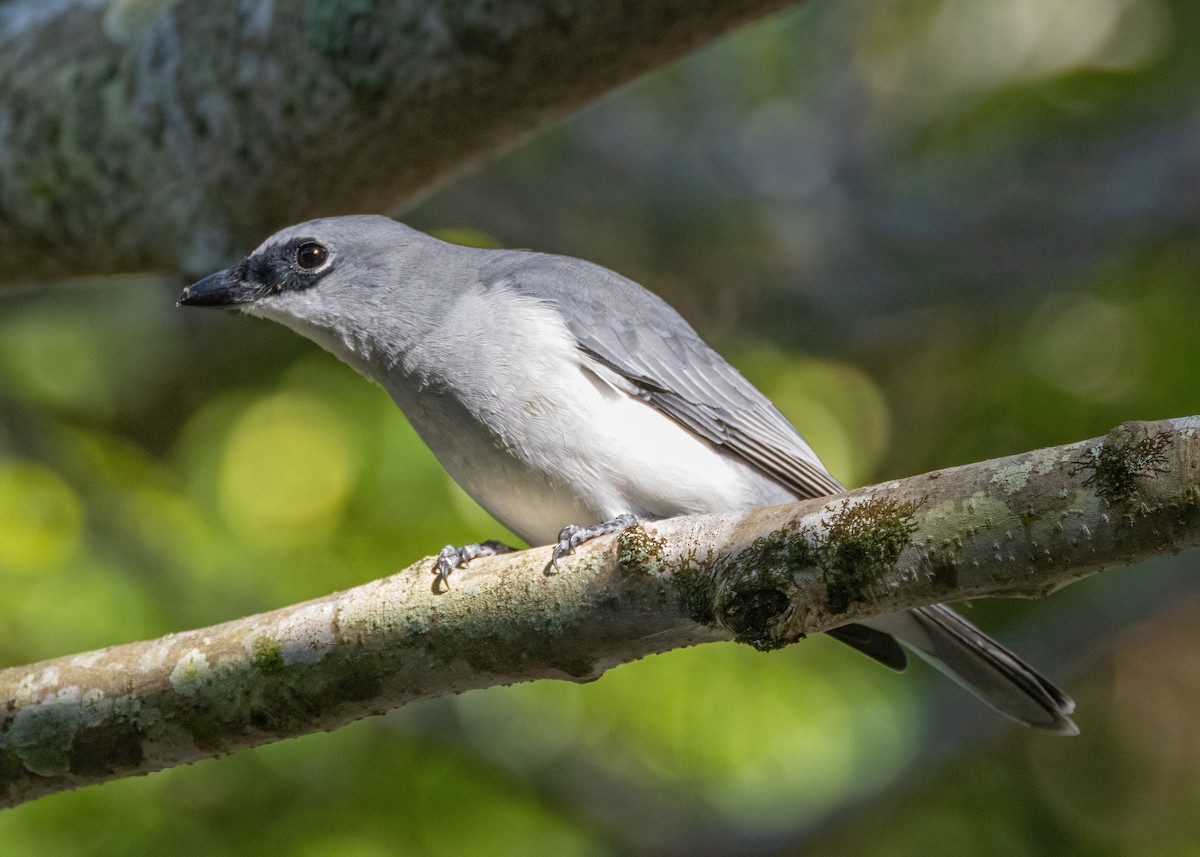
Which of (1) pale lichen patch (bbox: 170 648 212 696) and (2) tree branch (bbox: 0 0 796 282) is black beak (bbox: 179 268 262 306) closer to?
(2) tree branch (bbox: 0 0 796 282)

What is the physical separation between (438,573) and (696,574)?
670 millimetres

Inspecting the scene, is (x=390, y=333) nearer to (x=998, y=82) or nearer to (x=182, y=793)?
(x=182, y=793)

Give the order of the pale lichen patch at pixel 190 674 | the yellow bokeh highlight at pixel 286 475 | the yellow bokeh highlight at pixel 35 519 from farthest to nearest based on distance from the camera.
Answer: the yellow bokeh highlight at pixel 286 475
the yellow bokeh highlight at pixel 35 519
the pale lichen patch at pixel 190 674

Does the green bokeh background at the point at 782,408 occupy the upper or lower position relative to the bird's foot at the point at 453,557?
upper

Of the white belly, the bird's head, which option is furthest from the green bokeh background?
the white belly

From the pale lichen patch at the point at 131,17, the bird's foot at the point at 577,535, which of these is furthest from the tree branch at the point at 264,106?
the bird's foot at the point at 577,535

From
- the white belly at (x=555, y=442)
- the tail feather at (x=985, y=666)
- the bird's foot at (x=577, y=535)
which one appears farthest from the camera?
the tail feather at (x=985, y=666)

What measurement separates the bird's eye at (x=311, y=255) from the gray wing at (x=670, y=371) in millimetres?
546

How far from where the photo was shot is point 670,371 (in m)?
4.00

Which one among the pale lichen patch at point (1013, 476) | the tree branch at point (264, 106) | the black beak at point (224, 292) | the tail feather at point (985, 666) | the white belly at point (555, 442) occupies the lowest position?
the pale lichen patch at point (1013, 476)

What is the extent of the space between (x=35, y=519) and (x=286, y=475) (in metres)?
1.15

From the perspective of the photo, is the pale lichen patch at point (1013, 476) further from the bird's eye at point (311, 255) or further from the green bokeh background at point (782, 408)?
the green bokeh background at point (782, 408)

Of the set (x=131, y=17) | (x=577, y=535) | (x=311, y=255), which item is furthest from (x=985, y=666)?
(x=131, y=17)

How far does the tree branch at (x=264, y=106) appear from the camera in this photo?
4.02 m
